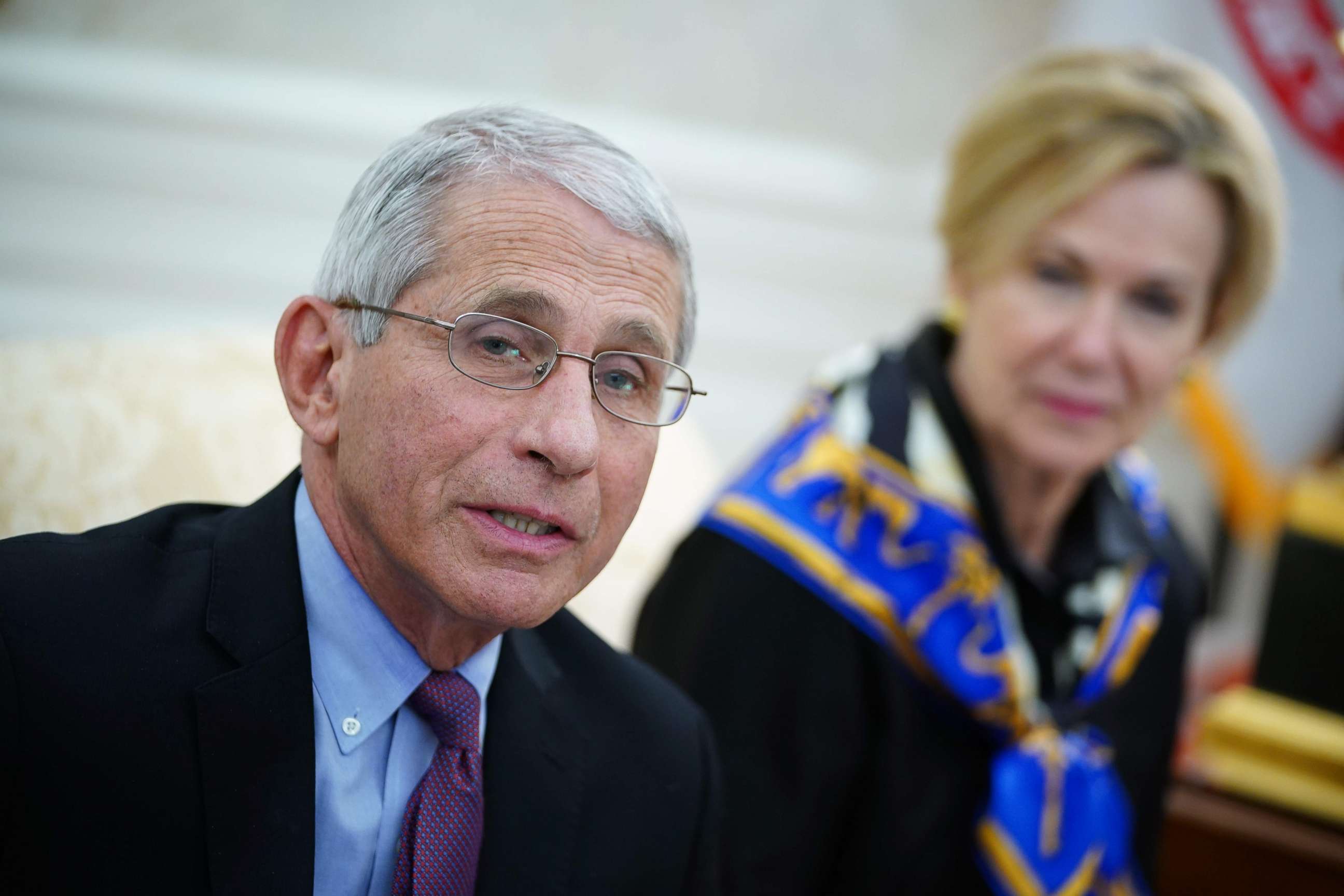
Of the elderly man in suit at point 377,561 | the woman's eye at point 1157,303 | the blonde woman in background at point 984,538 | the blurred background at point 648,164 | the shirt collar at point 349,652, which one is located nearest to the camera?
the elderly man in suit at point 377,561

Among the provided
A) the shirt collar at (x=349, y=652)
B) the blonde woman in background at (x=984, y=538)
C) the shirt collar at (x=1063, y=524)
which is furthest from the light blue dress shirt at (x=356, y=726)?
the shirt collar at (x=1063, y=524)

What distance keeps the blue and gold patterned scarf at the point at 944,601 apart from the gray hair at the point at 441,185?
99cm

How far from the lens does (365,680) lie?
2.89ft

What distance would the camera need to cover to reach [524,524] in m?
0.82

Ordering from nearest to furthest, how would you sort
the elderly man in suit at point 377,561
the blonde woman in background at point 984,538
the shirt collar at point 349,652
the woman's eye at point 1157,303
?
the elderly man in suit at point 377,561, the shirt collar at point 349,652, the blonde woman in background at point 984,538, the woman's eye at point 1157,303

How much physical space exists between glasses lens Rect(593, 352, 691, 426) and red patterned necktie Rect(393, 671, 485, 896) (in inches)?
9.9

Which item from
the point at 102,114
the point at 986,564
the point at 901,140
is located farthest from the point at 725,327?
the point at 102,114

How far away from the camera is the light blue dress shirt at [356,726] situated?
0.85 m

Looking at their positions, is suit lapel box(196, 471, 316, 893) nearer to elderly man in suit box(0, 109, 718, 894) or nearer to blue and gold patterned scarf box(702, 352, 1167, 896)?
elderly man in suit box(0, 109, 718, 894)

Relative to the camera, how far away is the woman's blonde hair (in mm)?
1780

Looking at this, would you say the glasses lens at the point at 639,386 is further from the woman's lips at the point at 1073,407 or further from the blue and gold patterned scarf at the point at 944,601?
the woman's lips at the point at 1073,407

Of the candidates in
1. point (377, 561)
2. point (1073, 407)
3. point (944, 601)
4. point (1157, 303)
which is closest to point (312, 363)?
point (377, 561)

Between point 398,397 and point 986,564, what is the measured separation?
4.07ft

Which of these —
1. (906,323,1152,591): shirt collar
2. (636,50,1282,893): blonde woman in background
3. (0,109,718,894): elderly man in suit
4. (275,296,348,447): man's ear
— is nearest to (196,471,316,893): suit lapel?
(0,109,718,894): elderly man in suit
